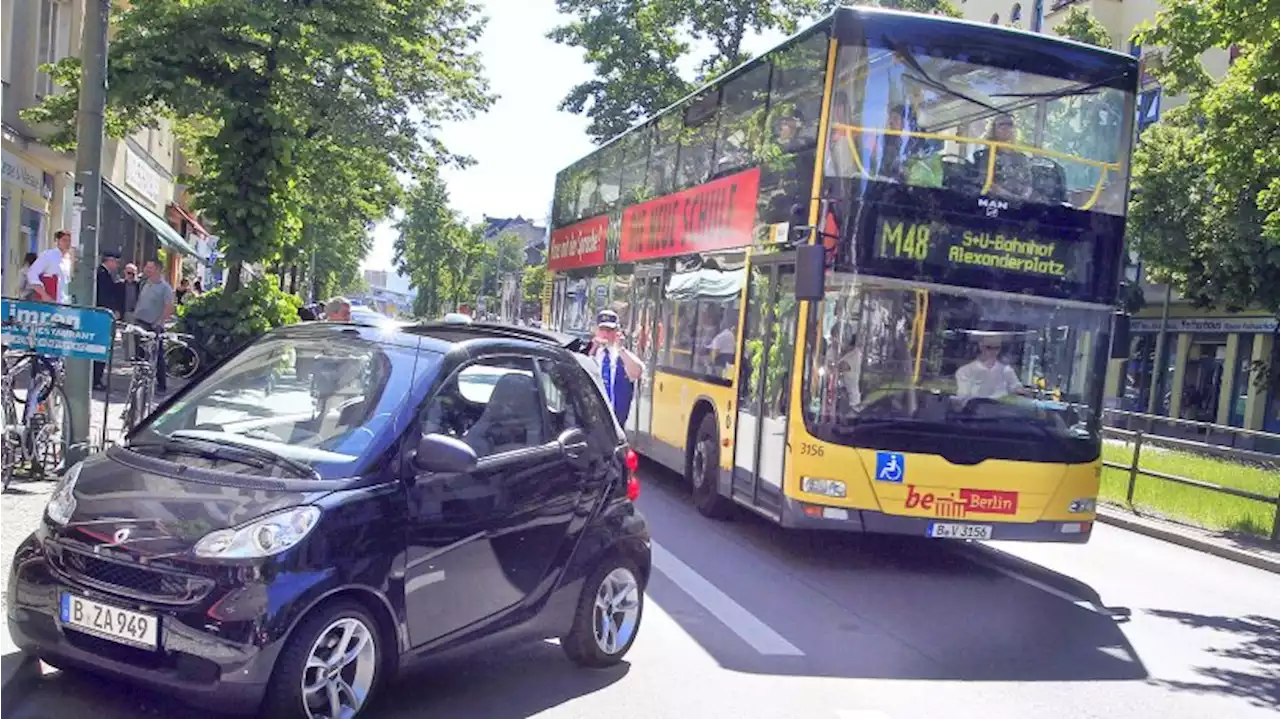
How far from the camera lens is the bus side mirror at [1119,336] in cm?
954

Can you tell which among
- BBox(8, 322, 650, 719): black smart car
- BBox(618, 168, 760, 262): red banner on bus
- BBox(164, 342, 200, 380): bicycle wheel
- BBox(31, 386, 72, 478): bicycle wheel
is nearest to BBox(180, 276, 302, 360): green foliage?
BBox(164, 342, 200, 380): bicycle wheel

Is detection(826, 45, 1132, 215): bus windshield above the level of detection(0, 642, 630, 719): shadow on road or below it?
above

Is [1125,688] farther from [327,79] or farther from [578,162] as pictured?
[327,79]

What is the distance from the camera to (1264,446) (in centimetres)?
1348

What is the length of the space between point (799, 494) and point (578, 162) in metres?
11.2

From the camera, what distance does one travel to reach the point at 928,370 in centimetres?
905

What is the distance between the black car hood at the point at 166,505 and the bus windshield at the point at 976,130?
5.77 m

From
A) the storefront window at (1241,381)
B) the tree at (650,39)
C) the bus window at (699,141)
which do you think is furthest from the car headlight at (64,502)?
the storefront window at (1241,381)

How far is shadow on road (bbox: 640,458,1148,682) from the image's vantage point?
6.83 meters

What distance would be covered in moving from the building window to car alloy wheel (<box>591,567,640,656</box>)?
65.4ft

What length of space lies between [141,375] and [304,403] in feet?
16.9

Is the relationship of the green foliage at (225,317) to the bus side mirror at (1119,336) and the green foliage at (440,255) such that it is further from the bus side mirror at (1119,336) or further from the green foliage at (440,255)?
the green foliage at (440,255)

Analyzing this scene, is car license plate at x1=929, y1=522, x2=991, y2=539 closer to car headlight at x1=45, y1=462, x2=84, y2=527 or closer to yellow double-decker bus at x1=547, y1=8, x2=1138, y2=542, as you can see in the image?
yellow double-decker bus at x1=547, y1=8, x2=1138, y2=542

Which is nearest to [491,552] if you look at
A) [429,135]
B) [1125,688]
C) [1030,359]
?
[1125,688]
